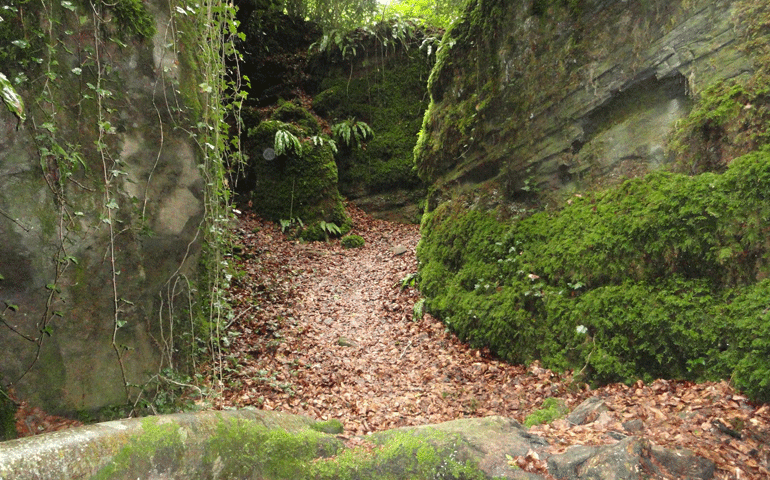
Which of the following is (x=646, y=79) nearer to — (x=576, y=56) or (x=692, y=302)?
(x=576, y=56)

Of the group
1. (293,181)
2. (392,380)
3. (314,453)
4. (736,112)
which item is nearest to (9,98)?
(314,453)

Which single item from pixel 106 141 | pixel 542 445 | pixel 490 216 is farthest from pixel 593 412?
pixel 106 141

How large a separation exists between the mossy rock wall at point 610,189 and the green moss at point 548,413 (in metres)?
0.61

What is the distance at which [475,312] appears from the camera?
6848 mm

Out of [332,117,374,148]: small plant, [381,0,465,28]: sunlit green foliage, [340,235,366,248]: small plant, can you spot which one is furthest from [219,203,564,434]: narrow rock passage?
[381,0,465,28]: sunlit green foliage

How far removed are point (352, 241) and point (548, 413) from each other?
8463 mm

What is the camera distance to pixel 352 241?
1239 centimetres

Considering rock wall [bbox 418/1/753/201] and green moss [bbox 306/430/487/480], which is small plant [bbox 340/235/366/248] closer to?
rock wall [bbox 418/1/753/201]

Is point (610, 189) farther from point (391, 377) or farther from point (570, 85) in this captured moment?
point (391, 377)

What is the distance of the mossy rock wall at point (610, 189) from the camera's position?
4324 millimetres

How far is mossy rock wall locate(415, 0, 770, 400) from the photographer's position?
4.32 metres

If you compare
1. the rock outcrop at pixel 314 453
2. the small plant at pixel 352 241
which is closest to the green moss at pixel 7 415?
the rock outcrop at pixel 314 453

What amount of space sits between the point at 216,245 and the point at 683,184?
5.46 m

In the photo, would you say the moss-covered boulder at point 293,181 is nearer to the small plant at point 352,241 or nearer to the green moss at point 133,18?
the small plant at point 352,241
